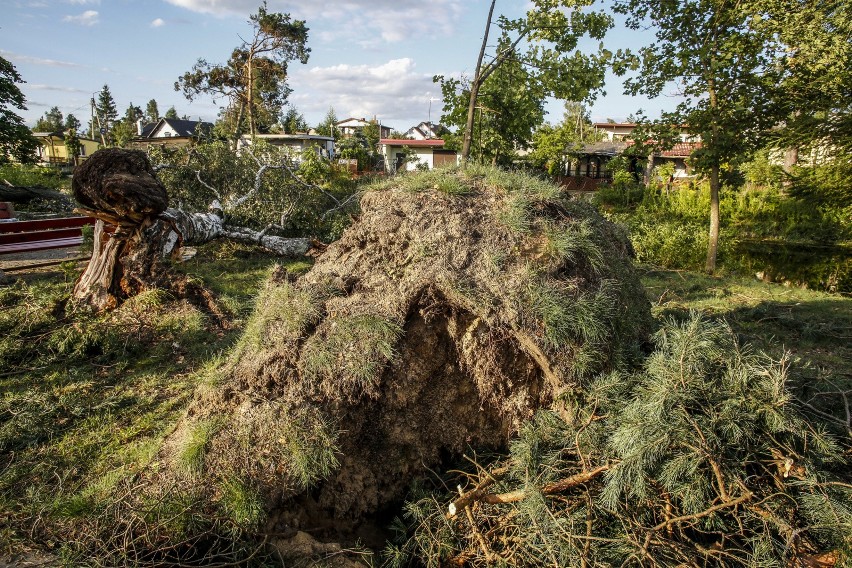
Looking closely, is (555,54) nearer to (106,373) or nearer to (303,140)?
(106,373)

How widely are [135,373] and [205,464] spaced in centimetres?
262

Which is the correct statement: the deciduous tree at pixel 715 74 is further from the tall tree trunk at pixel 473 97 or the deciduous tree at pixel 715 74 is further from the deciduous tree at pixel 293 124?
the deciduous tree at pixel 293 124

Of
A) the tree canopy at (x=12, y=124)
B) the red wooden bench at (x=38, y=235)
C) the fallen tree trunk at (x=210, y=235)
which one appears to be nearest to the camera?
the fallen tree trunk at (x=210, y=235)

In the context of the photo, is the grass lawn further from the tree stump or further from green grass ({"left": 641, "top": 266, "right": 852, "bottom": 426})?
the tree stump

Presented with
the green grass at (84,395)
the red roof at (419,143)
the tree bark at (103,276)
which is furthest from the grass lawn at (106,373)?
the red roof at (419,143)

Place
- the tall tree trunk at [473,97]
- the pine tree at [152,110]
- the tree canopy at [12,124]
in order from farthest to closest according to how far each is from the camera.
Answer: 1. the pine tree at [152,110]
2. the tree canopy at [12,124]
3. the tall tree trunk at [473,97]

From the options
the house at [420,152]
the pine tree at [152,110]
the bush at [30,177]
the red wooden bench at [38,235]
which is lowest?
the red wooden bench at [38,235]

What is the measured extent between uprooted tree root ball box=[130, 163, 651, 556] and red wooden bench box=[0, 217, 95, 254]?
696 centimetres

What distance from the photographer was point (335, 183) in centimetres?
1554

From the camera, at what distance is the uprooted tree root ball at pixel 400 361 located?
294cm

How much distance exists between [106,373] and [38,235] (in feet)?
17.3

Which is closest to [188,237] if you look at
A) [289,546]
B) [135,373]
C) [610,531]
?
[135,373]

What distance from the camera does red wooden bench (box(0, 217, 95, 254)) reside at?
26.8 feet

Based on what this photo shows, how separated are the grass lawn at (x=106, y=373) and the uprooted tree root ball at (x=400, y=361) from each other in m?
0.67
